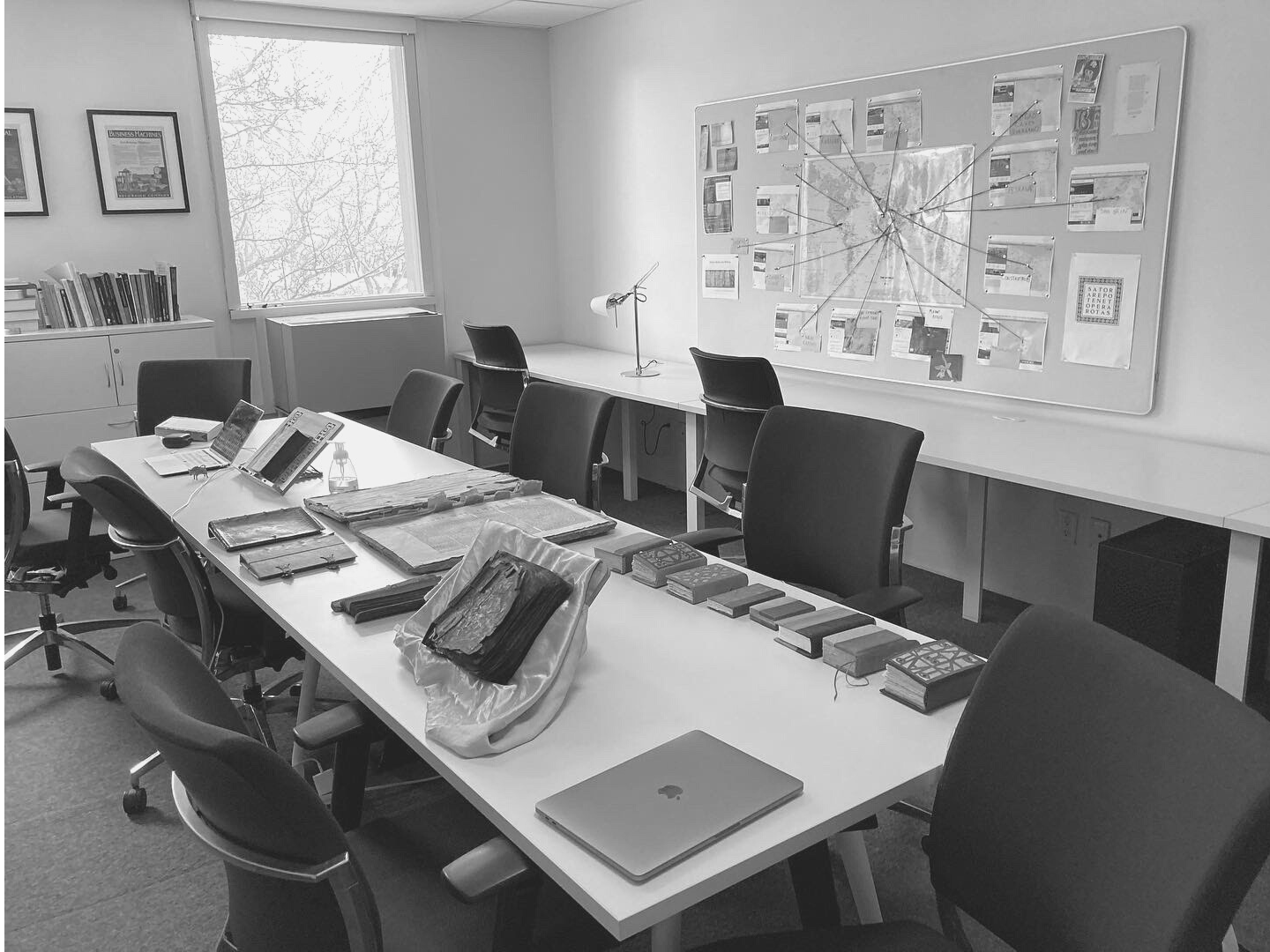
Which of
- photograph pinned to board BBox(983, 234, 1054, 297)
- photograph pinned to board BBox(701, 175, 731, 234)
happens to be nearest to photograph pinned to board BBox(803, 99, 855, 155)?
photograph pinned to board BBox(701, 175, 731, 234)

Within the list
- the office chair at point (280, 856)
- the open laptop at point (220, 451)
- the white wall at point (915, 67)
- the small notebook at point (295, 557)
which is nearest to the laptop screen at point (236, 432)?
Result: the open laptop at point (220, 451)

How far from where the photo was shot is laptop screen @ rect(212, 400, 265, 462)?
340 centimetres

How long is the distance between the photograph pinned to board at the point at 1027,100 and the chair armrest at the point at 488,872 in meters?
3.14

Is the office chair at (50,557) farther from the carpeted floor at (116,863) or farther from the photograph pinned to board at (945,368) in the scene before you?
the photograph pinned to board at (945,368)

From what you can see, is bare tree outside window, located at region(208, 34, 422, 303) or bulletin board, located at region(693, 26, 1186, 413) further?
bare tree outside window, located at region(208, 34, 422, 303)

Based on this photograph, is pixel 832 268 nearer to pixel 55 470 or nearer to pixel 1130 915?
pixel 55 470

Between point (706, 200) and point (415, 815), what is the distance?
3.84 meters

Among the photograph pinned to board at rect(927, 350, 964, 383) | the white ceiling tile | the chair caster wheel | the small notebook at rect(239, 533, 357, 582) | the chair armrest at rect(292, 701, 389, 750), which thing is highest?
the white ceiling tile

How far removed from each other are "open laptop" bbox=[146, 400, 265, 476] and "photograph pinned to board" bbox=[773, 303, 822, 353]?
7.69 ft

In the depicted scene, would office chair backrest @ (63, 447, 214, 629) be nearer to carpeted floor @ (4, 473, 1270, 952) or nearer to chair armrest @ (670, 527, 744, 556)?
carpeted floor @ (4, 473, 1270, 952)

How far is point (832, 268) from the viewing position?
4418mm

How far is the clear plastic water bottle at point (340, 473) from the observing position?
2.98 meters

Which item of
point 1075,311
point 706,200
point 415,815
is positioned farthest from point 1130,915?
point 706,200

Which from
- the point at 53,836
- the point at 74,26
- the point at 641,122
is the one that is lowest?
the point at 53,836
